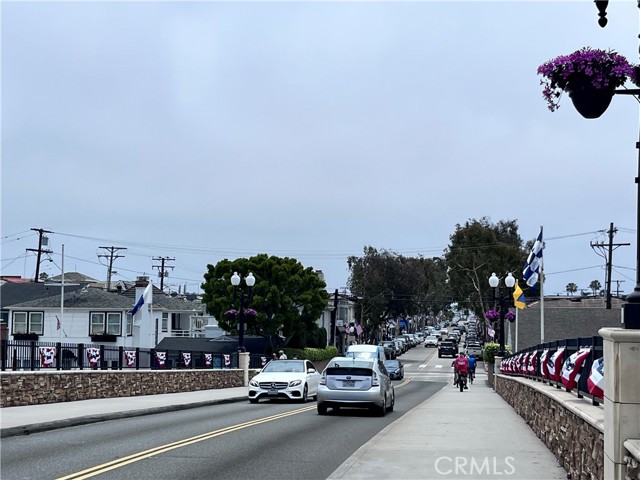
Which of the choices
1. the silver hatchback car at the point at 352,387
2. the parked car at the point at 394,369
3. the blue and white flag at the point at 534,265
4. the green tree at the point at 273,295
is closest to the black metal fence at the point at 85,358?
the silver hatchback car at the point at 352,387

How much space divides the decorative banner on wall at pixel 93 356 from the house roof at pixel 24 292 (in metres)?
48.1

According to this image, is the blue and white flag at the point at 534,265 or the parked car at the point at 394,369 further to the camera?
the parked car at the point at 394,369

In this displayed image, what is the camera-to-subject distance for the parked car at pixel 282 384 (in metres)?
26.8

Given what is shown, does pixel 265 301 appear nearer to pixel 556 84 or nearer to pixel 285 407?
pixel 285 407

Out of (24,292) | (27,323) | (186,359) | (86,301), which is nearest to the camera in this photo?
(186,359)

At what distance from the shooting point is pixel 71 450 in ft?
42.9

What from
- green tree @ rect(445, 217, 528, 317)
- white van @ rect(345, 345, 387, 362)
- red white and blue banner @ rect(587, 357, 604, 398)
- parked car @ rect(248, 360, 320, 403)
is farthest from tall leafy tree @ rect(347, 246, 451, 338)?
red white and blue banner @ rect(587, 357, 604, 398)

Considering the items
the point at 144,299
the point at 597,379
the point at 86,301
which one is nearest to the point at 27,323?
the point at 86,301

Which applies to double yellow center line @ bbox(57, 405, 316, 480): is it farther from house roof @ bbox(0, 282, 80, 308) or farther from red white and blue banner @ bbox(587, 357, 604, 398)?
house roof @ bbox(0, 282, 80, 308)

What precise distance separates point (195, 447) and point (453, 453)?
13.7 ft

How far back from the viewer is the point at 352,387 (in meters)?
21.0

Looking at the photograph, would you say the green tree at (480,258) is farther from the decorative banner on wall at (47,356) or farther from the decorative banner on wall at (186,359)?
the decorative banner on wall at (47,356)

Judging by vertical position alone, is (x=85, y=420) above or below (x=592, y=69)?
below

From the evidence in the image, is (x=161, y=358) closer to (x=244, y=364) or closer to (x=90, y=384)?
(x=90, y=384)
